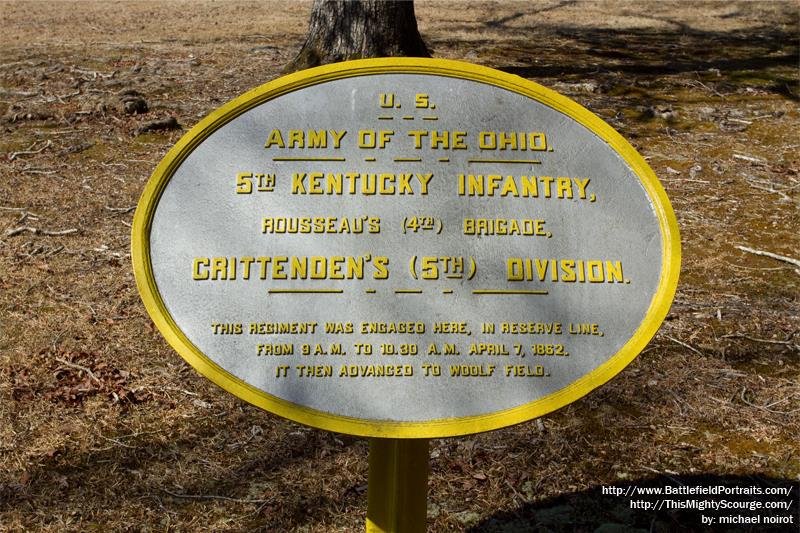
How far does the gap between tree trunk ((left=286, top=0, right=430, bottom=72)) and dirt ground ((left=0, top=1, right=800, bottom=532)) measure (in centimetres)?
121

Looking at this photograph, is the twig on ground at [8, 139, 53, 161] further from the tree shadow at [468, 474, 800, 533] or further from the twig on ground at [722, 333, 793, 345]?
the twig on ground at [722, 333, 793, 345]

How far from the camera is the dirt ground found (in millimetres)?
3023

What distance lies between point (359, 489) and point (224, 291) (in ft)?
Result: 4.37

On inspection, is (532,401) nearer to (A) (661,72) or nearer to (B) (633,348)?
(B) (633,348)

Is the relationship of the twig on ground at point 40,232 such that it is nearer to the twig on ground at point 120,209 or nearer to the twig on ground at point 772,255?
the twig on ground at point 120,209

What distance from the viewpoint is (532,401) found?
6.42 ft

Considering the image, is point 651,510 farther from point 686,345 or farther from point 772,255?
point 772,255

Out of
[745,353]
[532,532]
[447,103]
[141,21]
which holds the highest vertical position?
[141,21]

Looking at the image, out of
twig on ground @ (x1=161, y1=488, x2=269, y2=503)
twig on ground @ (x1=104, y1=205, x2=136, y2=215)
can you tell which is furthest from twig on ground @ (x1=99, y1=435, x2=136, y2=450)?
twig on ground @ (x1=104, y1=205, x2=136, y2=215)

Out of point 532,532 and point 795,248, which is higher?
point 795,248

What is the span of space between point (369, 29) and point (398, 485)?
475 cm

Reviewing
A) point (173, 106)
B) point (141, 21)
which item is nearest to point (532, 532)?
point (173, 106)

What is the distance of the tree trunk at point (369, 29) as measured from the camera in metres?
6.20

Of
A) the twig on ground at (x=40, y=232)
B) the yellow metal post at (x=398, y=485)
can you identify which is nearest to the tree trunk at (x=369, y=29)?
the twig on ground at (x=40, y=232)
